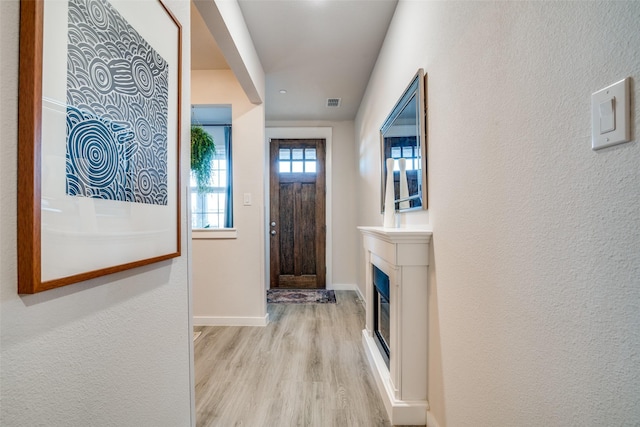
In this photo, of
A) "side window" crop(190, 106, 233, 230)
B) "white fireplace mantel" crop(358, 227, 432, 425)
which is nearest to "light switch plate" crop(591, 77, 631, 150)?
"white fireplace mantel" crop(358, 227, 432, 425)

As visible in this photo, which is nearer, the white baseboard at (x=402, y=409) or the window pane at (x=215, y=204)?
the white baseboard at (x=402, y=409)

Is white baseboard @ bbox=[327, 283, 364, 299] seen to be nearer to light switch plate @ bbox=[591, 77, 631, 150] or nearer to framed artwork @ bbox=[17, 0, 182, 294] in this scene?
framed artwork @ bbox=[17, 0, 182, 294]

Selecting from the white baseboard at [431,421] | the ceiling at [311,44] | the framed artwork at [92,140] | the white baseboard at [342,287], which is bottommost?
the white baseboard at [342,287]

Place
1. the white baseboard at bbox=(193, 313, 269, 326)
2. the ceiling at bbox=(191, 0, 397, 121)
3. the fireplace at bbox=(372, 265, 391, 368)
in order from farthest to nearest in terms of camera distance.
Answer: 1. the white baseboard at bbox=(193, 313, 269, 326)
2. the ceiling at bbox=(191, 0, 397, 121)
3. the fireplace at bbox=(372, 265, 391, 368)

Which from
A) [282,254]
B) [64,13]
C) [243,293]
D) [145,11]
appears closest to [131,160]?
[64,13]

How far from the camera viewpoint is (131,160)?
2.65ft

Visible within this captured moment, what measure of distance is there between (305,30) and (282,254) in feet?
10.3

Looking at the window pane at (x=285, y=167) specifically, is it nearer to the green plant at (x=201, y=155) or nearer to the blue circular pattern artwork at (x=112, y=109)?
the green plant at (x=201, y=155)

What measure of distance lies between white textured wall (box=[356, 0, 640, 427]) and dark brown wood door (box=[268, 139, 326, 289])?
130 inches

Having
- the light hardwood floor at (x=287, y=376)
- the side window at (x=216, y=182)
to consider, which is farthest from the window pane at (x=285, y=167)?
the light hardwood floor at (x=287, y=376)

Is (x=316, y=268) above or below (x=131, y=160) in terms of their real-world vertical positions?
below

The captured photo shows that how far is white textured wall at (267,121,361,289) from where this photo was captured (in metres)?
4.64

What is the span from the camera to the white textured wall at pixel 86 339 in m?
0.51

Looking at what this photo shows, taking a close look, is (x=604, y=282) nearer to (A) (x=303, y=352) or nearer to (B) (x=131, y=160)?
(B) (x=131, y=160)
